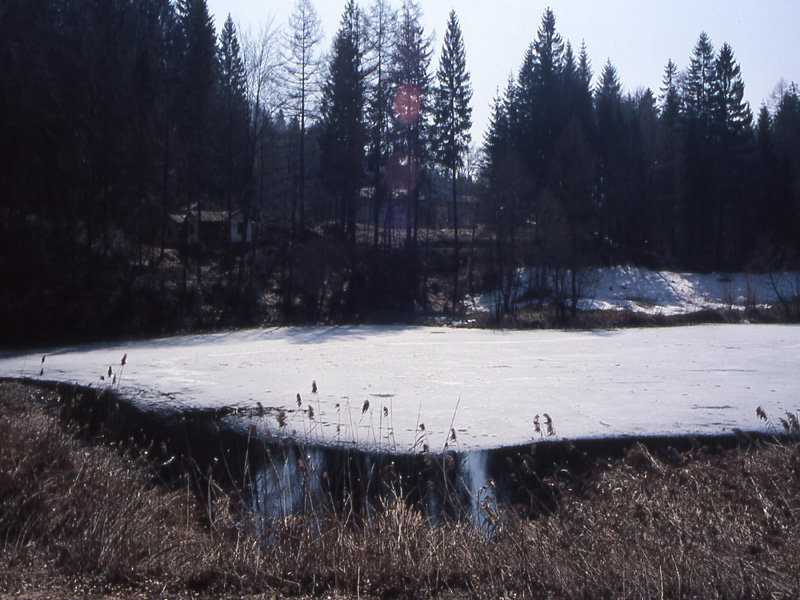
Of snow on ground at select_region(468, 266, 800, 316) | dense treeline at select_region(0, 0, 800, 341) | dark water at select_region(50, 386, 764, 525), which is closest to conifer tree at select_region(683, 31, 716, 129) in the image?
dense treeline at select_region(0, 0, 800, 341)

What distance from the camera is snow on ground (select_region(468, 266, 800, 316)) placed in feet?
106

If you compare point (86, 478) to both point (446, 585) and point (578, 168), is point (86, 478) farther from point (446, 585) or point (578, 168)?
point (578, 168)

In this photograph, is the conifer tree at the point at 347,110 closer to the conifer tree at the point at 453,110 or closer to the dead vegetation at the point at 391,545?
the conifer tree at the point at 453,110

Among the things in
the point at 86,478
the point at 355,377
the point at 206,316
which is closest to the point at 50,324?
the point at 206,316

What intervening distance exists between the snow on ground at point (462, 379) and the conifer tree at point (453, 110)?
17359 mm

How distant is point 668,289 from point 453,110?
14.8m

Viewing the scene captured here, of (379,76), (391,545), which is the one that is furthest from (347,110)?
(391,545)

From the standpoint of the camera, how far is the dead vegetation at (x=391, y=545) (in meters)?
3.55

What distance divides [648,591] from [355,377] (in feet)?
30.2

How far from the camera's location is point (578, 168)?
31.6m

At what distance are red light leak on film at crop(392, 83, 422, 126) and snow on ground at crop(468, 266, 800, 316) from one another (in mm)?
8951

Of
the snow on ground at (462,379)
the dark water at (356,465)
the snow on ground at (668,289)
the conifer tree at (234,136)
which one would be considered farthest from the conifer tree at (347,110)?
the dark water at (356,465)

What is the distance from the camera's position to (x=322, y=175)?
34031mm

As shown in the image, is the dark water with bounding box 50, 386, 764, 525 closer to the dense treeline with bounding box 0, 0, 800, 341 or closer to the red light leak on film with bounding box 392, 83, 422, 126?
the dense treeline with bounding box 0, 0, 800, 341
